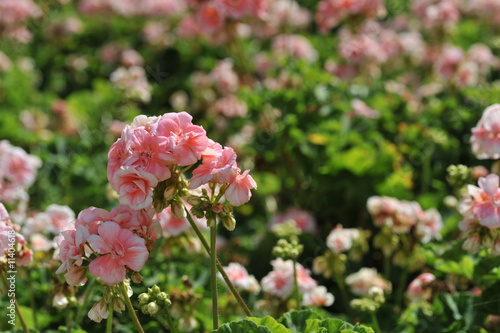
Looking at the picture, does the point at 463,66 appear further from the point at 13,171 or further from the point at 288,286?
the point at 13,171

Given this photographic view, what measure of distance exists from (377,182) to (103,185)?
1.42m

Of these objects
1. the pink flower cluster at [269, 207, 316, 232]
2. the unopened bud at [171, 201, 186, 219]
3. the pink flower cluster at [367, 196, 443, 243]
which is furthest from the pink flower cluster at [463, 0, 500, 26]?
the unopened bud at [171, 201, 186, 219]

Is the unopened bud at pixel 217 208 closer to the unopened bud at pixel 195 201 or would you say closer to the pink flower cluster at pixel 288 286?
the unopened bud at pixel 195 201

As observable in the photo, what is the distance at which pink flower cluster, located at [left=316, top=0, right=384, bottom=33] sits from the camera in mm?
4230

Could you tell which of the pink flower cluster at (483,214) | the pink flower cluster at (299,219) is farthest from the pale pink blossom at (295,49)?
the pink flower cluster at (483,214)

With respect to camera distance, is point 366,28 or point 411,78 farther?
point 411,78

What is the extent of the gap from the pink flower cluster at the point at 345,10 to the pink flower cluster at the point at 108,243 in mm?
2797

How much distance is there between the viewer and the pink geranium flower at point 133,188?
1.71 meters

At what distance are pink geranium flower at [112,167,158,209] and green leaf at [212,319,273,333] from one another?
0.36 meters

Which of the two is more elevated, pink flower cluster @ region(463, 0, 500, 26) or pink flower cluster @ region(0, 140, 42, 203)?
pink flower cluster @ region(463, 0, 500, 26)

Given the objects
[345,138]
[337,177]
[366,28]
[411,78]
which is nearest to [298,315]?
[337,177]

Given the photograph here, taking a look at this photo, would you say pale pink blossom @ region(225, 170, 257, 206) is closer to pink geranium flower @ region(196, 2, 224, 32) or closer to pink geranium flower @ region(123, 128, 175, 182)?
pink geranium flower @ region(123, 128, 175, 182)

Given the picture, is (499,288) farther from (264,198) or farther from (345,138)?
(264,198)

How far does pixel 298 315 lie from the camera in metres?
2.06
